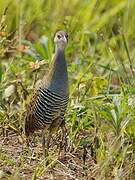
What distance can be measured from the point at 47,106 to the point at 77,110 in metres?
0.35

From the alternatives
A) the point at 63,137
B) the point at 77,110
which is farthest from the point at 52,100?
the point at 77,110

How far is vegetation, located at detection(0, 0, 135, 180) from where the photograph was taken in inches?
164

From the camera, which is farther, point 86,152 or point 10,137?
point 10,137

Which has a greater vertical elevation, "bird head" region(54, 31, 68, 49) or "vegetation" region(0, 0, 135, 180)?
"bird head" region(54, 31, 68, 49)

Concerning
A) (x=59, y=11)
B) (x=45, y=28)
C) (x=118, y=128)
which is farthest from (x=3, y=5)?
(x=118, y=128)

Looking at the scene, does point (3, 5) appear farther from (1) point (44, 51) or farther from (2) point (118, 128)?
(2) point (118, 128)

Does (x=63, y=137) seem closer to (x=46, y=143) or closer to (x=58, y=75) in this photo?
(x=46, y=143)

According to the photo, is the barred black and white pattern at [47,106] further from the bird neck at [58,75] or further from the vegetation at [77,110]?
the vegetation at [77,110]

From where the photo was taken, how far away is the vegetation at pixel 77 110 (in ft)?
13.7

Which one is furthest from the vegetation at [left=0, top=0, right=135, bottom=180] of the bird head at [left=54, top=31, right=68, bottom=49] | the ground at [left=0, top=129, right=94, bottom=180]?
the bird head at [left=54, top=31, right=68, bottom=49]

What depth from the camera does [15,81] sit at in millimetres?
5020

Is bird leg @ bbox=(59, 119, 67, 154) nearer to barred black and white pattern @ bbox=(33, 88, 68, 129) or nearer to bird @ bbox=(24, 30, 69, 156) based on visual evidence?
bird @ bbox=(24, 30, 69, 156)

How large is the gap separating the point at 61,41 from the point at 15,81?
0.62 m

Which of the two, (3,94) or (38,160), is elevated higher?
(3,94)
